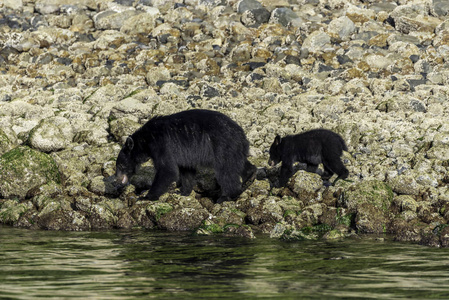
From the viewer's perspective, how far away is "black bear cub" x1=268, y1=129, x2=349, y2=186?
36.8 feet

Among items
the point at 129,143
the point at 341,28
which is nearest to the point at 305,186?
the point at 129,143

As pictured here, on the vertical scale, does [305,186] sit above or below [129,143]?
below

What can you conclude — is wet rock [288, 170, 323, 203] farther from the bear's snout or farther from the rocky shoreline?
the bear's snout

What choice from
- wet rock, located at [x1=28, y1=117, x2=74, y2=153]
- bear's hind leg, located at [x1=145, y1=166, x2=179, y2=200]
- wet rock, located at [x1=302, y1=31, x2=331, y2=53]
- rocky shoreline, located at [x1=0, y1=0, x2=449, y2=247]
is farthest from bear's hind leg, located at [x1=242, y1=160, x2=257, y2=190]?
wet rock, located at [x1=302, y1=31, x2=331, y2=53]

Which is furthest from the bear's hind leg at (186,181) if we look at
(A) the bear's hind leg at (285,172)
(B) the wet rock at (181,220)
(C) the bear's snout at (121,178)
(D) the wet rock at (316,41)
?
(D) the wet rock at (316,41)

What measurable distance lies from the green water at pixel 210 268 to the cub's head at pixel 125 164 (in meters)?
2.15

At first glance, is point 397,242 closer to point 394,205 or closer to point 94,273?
point 394,205

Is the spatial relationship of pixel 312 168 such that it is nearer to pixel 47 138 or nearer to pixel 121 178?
pixel 121 178

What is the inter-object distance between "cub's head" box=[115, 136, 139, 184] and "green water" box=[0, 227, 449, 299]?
2154 mm

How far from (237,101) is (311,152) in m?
4.12

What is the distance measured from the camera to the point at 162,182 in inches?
393

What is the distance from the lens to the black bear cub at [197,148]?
33.1 ft

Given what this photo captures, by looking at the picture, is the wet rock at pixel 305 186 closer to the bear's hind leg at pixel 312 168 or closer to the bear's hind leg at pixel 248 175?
the bear's hind leg at pixel 248 175

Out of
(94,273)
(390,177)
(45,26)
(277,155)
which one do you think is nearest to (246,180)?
(277,155)
